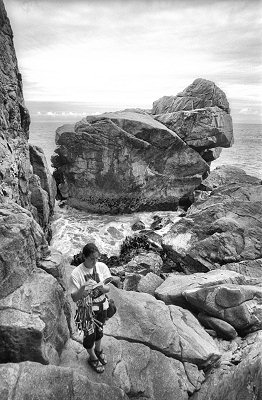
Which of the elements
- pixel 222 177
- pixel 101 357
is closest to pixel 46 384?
pixel 101 357

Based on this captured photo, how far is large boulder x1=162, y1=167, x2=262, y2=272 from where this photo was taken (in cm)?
1897

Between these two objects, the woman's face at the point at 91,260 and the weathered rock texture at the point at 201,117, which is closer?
the woman's face at the point at 91,260

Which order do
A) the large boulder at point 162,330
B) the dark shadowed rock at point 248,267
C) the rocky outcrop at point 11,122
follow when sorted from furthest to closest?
the rocky outcrop at point 11,122 → the dark shadowed rock at point 248,267 → the large boulder at point 162,330

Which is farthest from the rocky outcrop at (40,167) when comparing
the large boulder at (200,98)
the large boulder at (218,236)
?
Result: the large boulder at (200,98)

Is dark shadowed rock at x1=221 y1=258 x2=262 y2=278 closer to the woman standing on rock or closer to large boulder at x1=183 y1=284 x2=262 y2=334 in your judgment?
large boulder at x1=183 y1=284 x2=262 y2=334

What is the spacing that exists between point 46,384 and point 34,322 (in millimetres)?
1365

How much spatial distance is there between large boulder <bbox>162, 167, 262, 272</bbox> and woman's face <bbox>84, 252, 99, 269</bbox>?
13732 millimetres

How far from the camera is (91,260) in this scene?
20.9 feet

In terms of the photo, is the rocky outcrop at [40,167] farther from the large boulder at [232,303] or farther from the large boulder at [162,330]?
the large boulder at [232,303]

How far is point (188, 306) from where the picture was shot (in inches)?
476

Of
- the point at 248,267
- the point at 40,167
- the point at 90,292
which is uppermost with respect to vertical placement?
the point at 90,292

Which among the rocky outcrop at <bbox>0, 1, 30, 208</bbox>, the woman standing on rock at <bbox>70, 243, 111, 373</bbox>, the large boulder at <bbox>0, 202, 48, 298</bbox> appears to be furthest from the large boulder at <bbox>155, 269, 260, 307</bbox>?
the rocky outcrop at <bbox>0, 1, 30, 208</bbox>

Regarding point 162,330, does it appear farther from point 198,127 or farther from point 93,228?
point 198,127

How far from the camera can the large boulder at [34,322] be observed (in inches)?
266
